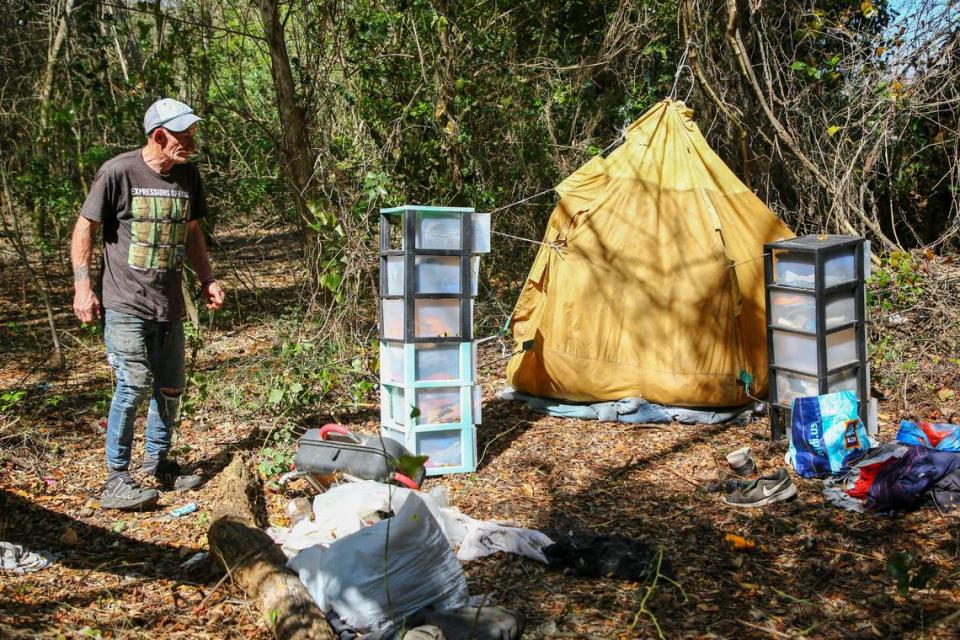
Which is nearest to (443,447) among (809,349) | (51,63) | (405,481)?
(405,481)

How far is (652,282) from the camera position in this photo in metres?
5.65

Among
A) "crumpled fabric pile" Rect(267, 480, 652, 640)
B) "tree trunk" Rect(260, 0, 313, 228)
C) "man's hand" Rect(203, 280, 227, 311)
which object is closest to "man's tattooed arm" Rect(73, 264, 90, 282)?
"man's hand" Rect(203, 280, 227, 311)

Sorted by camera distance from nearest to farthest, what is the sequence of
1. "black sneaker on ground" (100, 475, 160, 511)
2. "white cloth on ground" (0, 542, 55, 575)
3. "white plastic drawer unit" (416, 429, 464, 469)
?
1. "white cloth on ground" (0, 542, 55, 575)
2. "black sneaker on ground" (100, 475, 160, 511)
3. "white plastic drawer unit" (416, 429, 464, 469)

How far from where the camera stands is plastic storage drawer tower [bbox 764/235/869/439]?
475 centimetres

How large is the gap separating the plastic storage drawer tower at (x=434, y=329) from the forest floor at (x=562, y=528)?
0.25m

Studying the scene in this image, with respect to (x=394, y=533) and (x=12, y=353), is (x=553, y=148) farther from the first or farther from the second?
(x=394, y=533)

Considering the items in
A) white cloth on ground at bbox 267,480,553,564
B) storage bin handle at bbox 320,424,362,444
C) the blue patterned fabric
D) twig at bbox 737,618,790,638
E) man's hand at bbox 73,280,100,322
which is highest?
man's hand at bbox 73,280,100,322

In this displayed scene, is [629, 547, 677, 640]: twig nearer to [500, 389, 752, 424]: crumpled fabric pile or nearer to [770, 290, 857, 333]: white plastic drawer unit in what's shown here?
[770, 290, 857, 333]: white plastic drawer unit

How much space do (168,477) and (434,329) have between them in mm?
1525

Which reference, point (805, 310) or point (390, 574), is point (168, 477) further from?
point (805, 310)

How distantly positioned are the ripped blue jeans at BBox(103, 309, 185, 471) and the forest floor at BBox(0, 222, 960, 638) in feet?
1.03

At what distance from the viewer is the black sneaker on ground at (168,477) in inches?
175

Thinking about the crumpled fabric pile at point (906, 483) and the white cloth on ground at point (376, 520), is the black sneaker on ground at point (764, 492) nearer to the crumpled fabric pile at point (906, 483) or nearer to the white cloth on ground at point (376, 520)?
the crumpled fabric pile at point (906, 483)

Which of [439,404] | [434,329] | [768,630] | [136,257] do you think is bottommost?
[768,630]
